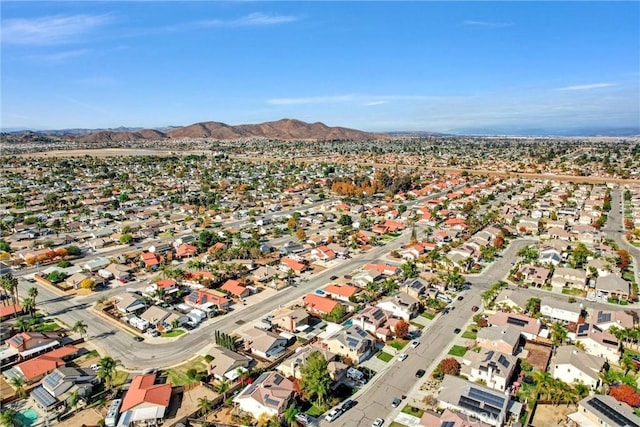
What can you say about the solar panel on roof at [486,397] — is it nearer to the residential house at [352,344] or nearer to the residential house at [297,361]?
the residential house at [352,344]

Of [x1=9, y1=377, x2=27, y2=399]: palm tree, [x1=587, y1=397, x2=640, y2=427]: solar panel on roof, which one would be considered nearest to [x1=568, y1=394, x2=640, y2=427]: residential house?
[x1=587, y1=397, x2=640, y2=427]: solar panel on roof

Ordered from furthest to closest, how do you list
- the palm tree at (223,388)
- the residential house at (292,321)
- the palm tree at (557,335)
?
the residential house at (292,321), the palm tree at (557,335), the palm tree at (223,388)

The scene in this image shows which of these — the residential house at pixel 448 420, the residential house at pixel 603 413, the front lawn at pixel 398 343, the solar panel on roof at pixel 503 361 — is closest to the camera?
the residential house at pixel 448 420

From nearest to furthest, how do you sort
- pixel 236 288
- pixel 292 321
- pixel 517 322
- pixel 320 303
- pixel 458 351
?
pixel 458 351 < pixel 517 322 < pixel 292 321 < pixel 320 303 < pixel 236 288

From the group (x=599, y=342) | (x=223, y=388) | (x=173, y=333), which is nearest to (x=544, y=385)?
(x=599, y=342)

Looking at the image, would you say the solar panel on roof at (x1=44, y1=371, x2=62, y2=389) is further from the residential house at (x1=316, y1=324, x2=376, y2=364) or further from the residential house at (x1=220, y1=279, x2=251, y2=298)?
the residential house at (x1=316, y1=324, x2=376, y2=364)

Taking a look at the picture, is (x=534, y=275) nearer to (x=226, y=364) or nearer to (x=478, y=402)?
(x=478, y=402)

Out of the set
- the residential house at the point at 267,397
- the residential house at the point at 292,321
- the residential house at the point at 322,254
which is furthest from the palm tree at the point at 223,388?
the residential house at the point at 322,254

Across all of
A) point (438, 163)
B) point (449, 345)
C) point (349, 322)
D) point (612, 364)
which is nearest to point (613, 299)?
point (612, 364)
